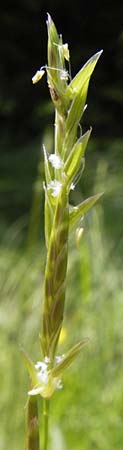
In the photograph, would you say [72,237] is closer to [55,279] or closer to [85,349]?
[85,349]

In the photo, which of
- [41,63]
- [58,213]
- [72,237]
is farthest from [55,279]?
[41,63]

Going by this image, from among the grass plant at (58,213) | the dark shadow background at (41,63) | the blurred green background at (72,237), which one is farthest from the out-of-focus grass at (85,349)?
the dark shadow background at (41,63)

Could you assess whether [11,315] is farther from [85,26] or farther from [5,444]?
[85,26]

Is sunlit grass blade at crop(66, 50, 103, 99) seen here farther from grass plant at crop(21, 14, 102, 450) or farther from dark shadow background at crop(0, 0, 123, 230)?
dark shadow background at crop(0, 0, 123, 230)

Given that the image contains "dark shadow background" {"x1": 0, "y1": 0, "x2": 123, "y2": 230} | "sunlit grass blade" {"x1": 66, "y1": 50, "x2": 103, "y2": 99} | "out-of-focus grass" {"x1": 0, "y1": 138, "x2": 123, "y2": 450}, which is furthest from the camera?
"dark shadow background" {"x1": 0, "y1": 0, "x2": 123, "y2": 230}

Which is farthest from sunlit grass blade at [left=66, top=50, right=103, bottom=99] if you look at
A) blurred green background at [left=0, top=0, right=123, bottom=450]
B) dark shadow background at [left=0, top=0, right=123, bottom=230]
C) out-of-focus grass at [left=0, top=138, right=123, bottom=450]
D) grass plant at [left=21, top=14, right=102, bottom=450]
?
dark shadow background at [left=0, top=0, right=123, bottom=230]

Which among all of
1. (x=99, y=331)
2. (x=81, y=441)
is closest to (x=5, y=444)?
(x=81, y=441)
